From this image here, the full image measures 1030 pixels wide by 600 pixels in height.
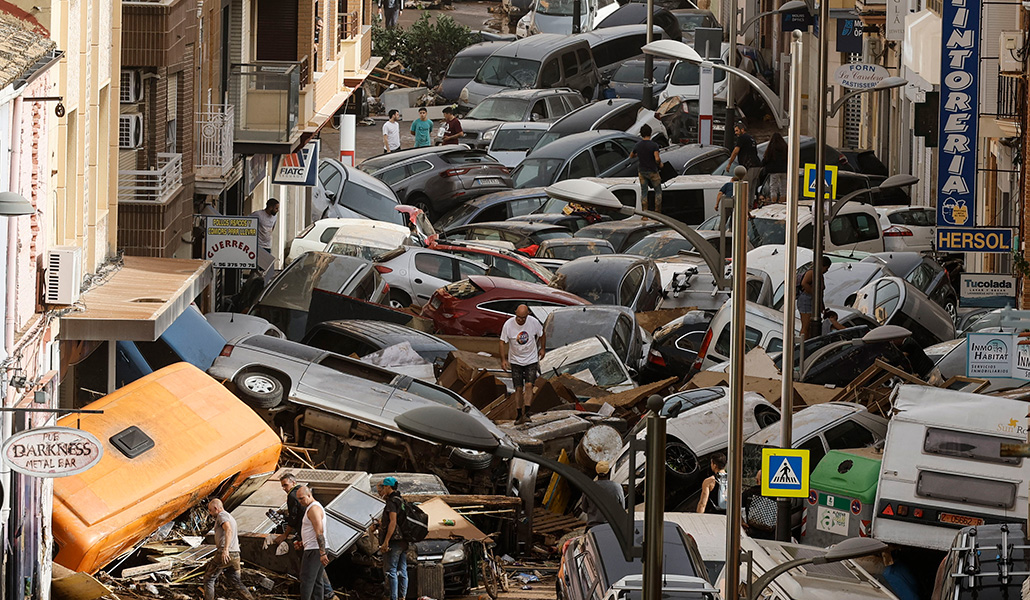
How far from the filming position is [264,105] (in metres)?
29.2

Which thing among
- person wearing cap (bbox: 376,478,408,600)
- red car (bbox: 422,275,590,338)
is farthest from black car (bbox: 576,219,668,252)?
person wearing cap (bbox: 376,478,408,600)

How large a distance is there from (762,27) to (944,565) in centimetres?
6165

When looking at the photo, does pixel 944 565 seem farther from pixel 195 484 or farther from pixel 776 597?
pixel 195 484

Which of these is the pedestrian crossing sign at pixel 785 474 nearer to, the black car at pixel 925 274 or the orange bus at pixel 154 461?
the orange bus at pixel 154 461

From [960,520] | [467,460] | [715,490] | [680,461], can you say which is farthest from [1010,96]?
[960,520]

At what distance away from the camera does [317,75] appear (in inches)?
1470

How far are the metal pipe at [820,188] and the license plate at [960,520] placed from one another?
22.4 feet

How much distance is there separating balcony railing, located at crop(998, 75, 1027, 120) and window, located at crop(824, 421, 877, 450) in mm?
11767

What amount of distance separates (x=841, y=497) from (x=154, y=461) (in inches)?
261

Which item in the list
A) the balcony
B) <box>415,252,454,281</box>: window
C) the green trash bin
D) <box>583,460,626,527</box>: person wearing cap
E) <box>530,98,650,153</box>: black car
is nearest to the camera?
the green trash bin

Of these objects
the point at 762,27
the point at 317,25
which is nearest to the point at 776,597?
the point at 317,25

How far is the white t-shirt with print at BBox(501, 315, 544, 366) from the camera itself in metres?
21.2

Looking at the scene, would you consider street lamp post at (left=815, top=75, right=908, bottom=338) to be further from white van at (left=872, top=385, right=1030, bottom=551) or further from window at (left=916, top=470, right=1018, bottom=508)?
window at (left=916, top=470, right=1018, bottom=508)

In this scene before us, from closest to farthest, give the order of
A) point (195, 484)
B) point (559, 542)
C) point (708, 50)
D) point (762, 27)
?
1. point (195, 484)
2. point (559, 542)
3. point (708, 50)
4. point (762, 27)
